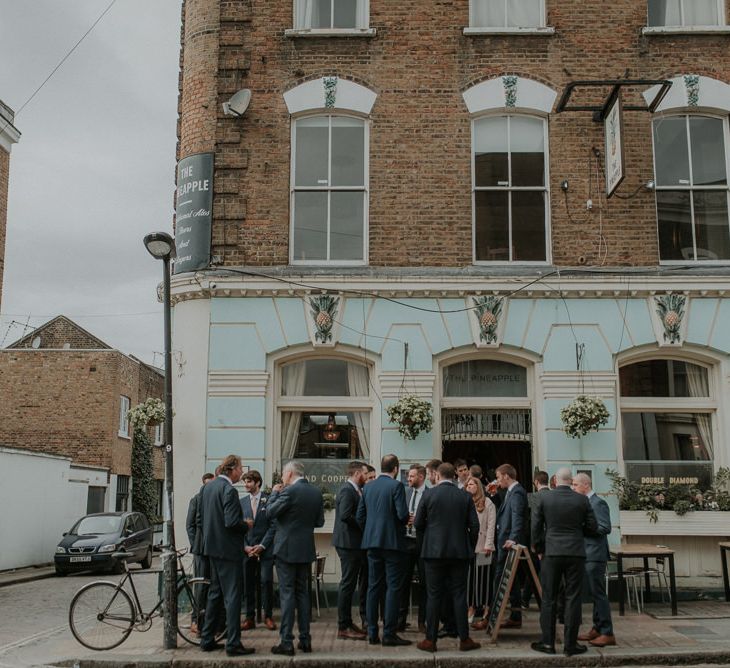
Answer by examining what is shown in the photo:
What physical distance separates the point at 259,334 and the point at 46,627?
5.06m

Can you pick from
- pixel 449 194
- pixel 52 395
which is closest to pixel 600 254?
pixel 449 194

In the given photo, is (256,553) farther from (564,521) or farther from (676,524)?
(676,524)

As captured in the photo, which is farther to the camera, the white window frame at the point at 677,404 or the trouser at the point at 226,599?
the white window frame at the point at 677,404

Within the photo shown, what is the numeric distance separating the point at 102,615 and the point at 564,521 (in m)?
5.10

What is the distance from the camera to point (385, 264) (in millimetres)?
13492

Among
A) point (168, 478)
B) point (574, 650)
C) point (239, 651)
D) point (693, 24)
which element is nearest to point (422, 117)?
point (693, 24)

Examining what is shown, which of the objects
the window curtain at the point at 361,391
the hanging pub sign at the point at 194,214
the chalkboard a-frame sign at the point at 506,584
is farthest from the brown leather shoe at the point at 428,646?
the hanging pub sign at the point at 194,214

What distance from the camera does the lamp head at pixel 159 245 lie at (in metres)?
10.4

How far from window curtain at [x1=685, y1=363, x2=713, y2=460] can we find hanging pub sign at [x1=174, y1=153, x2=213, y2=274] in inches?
286

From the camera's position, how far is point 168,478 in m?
10.5

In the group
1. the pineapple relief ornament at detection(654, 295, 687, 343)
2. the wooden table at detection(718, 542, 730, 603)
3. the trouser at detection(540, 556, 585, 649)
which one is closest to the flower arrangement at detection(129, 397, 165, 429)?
the trouser at detection(540, 556, 585, 649)

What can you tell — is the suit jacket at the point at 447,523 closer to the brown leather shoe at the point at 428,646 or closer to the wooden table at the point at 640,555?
the brown leather shoe at the point at 428,646

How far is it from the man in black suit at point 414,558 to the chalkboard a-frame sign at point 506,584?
0.79 meters

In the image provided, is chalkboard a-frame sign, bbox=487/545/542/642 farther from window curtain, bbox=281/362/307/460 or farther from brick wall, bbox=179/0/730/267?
brick wall, bbox=179/0/730/267
